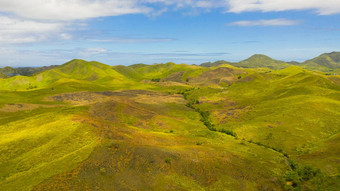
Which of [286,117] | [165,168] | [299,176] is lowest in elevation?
[299,176]

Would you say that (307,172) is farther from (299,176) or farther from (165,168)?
(165,168)

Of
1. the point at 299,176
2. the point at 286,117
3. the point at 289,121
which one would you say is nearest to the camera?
the point at 299,176

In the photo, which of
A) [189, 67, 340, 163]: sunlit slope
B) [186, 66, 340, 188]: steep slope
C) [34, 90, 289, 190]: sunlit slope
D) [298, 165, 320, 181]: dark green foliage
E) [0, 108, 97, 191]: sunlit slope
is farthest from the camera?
[189, 67, 340, 163]: sunlit slope

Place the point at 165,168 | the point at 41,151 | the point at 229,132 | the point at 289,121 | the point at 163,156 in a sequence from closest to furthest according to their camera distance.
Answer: the point at 165,168 < the point at 41,151 < the point at 163,156 < the point at 229,132 < the point at 289,121

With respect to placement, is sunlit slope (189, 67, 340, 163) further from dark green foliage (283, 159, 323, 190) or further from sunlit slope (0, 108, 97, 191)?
sunlit slope (0, 108, 97, 191)

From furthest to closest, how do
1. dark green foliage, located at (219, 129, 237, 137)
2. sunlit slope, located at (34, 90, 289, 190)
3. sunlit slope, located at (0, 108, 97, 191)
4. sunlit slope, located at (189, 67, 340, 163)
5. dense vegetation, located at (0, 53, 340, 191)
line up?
dark green foliage, located at (219, 129, 237, 137) < sunlit slope, located at (189, 67, 340, 163) < dense vegetation, located at (0, 53, 340, 191) < sunlit slope, located at (34, 90, 289, 190) < sunlit slope, located at (0, 108, 97, 191)

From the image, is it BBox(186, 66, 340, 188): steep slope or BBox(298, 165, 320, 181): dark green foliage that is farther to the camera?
BBox(186, 66, 340, 188): steep slope

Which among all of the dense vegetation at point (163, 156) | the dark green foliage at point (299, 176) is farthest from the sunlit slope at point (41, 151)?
the dark green foliage at point (299, 176)

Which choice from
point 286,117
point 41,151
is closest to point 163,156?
point 41,151

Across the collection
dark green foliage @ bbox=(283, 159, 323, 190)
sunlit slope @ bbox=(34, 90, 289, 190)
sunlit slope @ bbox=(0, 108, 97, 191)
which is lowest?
dark green foliage @ bbox=(283, 159, 323, 190)

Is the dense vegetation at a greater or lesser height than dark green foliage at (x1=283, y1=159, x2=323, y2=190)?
greater

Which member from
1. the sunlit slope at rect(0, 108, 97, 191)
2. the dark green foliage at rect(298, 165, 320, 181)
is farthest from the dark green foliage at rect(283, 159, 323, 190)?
the sunlit slope at rect(0, 108, 97, 191)

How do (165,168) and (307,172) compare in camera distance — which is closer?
(165,168)

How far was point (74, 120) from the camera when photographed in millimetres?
60812
